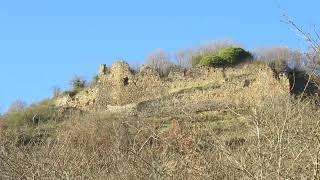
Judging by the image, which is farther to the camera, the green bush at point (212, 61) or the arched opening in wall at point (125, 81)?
the arched opening in wall at point (125, 81)

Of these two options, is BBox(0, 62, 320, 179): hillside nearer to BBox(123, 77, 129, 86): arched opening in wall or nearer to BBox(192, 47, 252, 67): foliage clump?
BBox(192, 47, 252, 67): foliage clump

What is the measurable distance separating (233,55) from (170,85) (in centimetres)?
407

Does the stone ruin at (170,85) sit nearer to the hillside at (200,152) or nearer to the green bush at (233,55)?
the green bush at (233,55)

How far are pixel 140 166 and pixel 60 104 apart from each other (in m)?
36.4

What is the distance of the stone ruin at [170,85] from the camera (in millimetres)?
37969

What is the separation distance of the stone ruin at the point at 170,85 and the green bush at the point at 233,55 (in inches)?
30.9

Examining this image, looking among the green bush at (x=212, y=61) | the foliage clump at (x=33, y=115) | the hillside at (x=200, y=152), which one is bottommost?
the foliage clump at (x=33, y=115)

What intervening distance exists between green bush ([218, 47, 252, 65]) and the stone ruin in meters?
0.78

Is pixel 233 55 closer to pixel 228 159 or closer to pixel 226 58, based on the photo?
pixel 226 58

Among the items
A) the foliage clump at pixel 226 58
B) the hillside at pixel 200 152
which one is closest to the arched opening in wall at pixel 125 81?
the foliage clump at pixel 226 58

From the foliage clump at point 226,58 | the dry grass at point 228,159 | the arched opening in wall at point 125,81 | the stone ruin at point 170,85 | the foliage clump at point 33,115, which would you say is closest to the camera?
the dry grass at point 228,159

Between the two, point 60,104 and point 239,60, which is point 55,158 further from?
point 60,104

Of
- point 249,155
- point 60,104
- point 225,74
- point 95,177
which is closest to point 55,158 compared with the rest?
point 95,177

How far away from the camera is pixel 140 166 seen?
29.4ft
